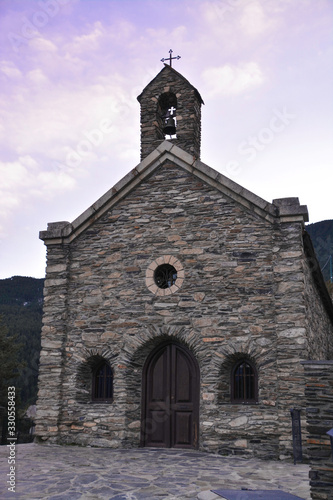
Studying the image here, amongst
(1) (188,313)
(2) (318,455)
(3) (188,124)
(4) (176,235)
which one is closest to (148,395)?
(1) (188,313)

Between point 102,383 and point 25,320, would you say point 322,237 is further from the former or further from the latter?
point 102,383

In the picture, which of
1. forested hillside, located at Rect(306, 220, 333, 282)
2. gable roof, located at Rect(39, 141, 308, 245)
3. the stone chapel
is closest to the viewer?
the stone chapel

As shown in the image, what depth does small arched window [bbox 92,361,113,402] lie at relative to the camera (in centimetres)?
1093

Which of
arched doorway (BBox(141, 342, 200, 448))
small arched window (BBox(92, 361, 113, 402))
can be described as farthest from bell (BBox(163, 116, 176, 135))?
small arched window (BBox(92, 361, 113, 402))

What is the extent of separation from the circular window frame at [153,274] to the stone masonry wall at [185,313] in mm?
107

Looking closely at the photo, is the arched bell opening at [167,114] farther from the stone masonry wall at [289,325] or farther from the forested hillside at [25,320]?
the forested hillside at [25,320]

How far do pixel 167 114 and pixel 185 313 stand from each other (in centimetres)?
526

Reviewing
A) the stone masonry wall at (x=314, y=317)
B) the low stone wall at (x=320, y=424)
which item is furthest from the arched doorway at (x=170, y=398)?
the low stone wall at (x=320, y=424)

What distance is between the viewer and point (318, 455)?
5.48 metres

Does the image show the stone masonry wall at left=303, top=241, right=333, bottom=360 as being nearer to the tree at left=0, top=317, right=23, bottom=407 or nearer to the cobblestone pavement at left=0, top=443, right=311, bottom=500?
the cobblestone pavement at left=0, top=443, right=311, bottom=500

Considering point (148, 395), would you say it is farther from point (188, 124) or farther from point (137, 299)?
point (188, 124)

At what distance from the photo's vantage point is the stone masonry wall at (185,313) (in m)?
9.48

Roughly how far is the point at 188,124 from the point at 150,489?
8.49m

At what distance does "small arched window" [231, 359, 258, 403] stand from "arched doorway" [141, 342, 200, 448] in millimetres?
782
